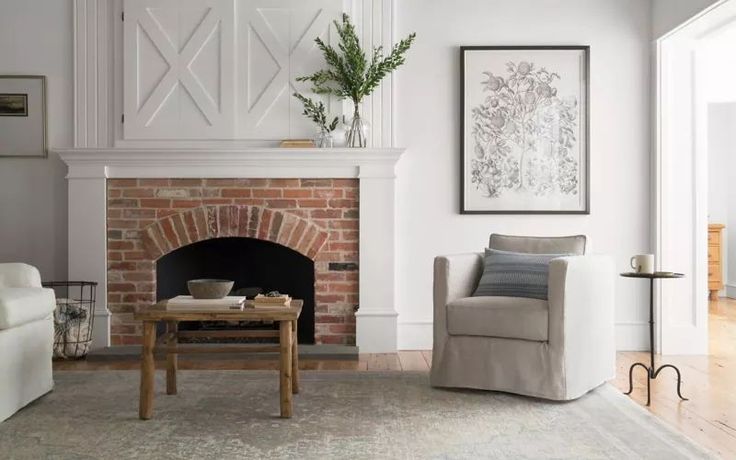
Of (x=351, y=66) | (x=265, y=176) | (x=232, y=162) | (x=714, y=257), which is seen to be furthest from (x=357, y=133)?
(x=714, y=257)

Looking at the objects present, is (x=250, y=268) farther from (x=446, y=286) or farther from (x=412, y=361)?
(x=446, y=286)

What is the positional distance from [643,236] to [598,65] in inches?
49.4

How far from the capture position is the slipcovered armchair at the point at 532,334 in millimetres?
3535

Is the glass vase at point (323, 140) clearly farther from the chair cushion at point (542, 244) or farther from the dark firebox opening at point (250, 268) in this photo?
the chair cushion at point (542, 244)

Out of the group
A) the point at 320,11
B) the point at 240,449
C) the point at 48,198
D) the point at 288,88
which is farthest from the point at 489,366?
the point at 48,198

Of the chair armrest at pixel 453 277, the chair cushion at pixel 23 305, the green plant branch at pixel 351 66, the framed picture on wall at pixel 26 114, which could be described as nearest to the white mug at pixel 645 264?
the chair armrest at pixel 453 277

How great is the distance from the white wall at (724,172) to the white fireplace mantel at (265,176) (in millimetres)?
5695

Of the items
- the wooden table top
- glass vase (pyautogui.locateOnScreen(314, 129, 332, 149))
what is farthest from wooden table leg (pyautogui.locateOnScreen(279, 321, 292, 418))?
glass vase (pyautogui.locateOnScreen(314, 129, 332, 149))

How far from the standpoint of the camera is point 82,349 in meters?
4.80


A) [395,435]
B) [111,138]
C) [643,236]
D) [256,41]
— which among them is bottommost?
[395,435]

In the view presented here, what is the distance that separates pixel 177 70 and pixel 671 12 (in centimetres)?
335

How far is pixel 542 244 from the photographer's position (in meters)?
4.17

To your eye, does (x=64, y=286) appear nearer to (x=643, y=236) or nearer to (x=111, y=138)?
(x=111, y=138)

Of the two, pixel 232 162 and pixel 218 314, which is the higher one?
pixel 232 162
